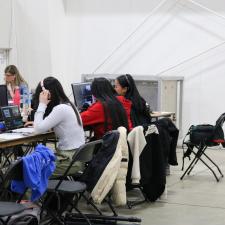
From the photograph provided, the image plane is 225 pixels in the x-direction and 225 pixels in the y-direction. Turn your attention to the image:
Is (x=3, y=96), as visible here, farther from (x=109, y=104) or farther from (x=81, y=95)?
(x=109, y=104)

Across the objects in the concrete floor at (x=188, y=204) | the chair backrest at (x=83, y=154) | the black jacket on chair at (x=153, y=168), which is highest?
the chair backrest at (x=83, y=154)

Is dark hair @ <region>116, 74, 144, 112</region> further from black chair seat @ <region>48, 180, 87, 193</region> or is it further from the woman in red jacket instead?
black chair seat @ <region>48, 180, 87, 193</region>

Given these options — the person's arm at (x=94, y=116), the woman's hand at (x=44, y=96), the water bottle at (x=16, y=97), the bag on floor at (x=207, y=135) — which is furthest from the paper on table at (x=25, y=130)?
the bag on floor at (x=207, y=135)

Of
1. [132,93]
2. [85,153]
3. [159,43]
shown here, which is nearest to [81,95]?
[132,93]

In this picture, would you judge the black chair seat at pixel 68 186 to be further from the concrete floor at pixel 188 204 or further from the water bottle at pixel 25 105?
the water bottle at pixel 25 105

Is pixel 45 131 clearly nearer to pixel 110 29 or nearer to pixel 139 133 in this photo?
pixel 139 133

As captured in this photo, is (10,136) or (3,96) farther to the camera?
(3,96)

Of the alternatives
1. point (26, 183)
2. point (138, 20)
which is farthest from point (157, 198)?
point (138, 20)

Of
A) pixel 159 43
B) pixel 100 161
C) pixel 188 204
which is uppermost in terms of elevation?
pixel 159 43

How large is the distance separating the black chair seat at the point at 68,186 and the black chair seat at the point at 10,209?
538mm

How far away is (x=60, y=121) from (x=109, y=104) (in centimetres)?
55

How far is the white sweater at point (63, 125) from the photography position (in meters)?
4.27

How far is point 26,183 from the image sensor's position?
3082mm

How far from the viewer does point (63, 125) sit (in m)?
4.36
